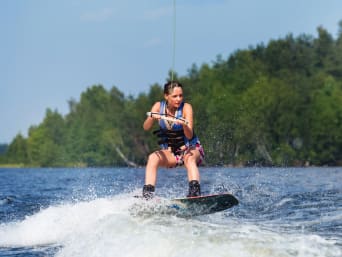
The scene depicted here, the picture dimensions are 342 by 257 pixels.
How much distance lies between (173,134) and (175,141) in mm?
106

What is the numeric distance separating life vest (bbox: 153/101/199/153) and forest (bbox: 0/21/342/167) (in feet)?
125

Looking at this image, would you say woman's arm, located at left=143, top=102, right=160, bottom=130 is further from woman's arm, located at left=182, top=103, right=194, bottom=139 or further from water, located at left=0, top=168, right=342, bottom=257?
water, located at left=0, top=168, right=342, bottom=257

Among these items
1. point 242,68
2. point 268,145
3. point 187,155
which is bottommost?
point 187,155

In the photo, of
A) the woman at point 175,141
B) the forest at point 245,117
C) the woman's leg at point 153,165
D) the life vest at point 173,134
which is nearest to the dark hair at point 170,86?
the woman at point 175,141

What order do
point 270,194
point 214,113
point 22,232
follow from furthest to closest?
point 214,113, point 270,194, point 22,232

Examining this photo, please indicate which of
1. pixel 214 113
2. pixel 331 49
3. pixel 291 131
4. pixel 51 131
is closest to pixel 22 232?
pixel 214 113

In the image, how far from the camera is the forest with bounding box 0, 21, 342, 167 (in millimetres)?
59844

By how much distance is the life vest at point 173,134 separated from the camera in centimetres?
892

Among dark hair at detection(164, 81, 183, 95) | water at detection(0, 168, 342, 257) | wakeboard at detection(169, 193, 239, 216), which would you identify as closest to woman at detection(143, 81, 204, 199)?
dark hair at detection(164, 81, 183, 95)

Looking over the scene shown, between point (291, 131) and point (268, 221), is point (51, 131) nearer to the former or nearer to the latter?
point (291, 131)

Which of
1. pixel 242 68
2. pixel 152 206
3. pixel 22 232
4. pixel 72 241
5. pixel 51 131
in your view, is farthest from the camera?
pixel 51 131

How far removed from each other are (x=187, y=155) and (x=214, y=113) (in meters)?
50.5

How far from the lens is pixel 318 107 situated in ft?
214

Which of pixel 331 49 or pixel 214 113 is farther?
pixel 331 49
